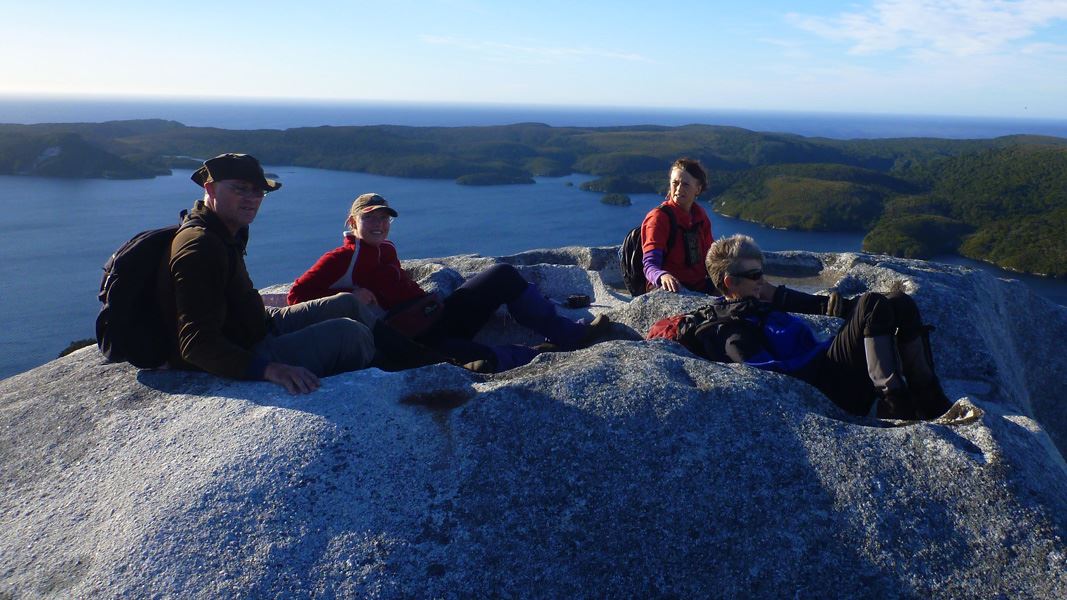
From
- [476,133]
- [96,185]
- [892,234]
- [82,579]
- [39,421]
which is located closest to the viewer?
[82,579]

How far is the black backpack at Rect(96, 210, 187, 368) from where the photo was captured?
4.20 meters

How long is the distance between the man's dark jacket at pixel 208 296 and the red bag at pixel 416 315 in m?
1.67

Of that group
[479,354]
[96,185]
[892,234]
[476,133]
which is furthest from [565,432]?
[476,133]

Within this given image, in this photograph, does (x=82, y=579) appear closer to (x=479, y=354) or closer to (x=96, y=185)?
(x=479, y=354)

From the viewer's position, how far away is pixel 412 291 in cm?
639

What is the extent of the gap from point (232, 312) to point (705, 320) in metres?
3.24

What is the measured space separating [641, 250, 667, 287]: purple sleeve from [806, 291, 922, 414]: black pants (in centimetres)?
249

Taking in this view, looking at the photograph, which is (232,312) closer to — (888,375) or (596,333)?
(596,333)

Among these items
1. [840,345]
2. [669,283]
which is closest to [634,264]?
[669,283]

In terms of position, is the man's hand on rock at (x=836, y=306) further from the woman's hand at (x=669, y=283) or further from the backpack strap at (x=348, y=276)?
the backpack strap at (x=348, y=276)

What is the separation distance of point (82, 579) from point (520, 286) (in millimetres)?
3915

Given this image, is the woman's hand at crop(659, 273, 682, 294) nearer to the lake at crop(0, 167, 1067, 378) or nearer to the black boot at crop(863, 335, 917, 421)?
the black boot at crop(863, 335, 917, 421)

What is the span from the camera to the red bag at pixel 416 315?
600 cm

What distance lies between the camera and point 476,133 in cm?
13650
